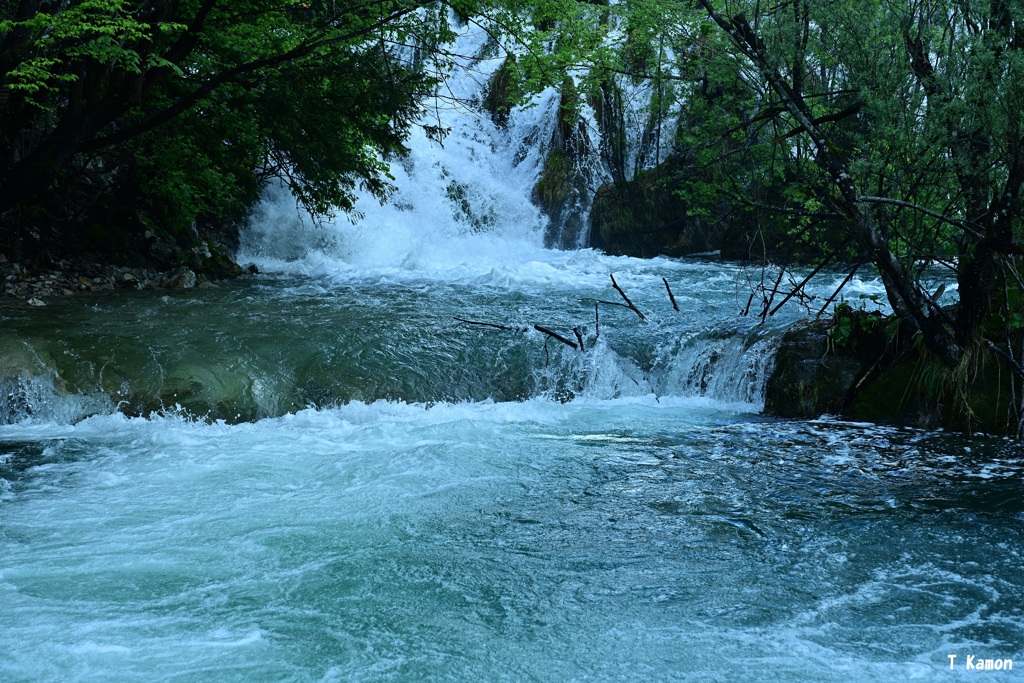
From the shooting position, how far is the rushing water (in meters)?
4.04

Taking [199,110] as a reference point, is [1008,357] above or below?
below

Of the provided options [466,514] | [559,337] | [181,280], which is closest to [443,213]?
[181,280]

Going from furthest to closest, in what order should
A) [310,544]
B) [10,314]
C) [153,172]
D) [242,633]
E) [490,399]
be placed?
[153,172] < [10,314] < [490,399] < [310,544] < [242,633]

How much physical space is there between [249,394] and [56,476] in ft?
7.65

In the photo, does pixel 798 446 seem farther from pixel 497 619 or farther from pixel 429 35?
pixel 429 35

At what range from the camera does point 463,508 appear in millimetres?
5918

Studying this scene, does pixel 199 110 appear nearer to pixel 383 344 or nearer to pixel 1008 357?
pixel 383 344

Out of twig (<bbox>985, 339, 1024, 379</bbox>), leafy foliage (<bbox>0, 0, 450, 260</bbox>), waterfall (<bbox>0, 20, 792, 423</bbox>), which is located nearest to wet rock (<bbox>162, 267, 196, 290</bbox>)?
waterfall (<bbox>0, 20, 792, 423</bbox>)

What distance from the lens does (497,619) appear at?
14.2ft

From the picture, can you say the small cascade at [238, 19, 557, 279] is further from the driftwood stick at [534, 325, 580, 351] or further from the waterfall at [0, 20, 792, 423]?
the driftwood stick at [534, 325, 580, 351]

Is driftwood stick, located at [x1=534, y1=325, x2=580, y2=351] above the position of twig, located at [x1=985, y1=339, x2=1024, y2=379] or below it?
below

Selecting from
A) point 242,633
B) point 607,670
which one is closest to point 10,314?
point 242,633

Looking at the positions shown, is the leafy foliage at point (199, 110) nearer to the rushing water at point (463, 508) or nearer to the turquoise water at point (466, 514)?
the rushing water at point (463, 508)

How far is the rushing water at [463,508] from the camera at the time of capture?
13.3 ft
